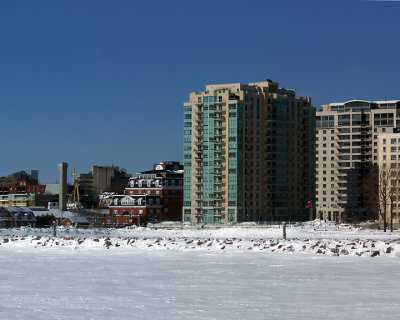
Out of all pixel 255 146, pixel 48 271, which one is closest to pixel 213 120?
pixel 255 146

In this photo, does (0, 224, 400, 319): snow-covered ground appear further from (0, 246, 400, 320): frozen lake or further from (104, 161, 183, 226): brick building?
(104, 161, 183, 226): brick building

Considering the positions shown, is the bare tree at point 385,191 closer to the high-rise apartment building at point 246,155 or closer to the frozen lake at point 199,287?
the high-rise apartment building at point 246,155

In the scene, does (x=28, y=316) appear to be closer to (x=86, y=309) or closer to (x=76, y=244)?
(x=86, y=309)

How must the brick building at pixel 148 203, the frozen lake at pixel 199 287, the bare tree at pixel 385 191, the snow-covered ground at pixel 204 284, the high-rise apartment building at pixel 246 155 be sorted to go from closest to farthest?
1. the frozen lake at pixel 199 287
2. the snow-covered ground at pixel 204 284
3. the bare tree at pixel 385 191
4. the high-rise apartment building at pixel 246 155
5. the brick building at pixel 148 203

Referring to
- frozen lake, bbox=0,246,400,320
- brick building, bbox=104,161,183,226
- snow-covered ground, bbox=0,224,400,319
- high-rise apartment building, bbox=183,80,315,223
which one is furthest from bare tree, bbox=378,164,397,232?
frozen lake, bbox=0,246,400,320

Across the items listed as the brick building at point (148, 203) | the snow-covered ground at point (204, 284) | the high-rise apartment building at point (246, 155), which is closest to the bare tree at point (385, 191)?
the high-rise apartment building at point (246, 155)

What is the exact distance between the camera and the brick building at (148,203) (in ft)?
622

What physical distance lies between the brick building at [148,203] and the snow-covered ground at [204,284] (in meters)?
149

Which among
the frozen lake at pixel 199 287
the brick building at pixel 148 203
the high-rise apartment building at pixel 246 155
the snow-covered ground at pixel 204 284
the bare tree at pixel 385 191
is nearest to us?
the frozen lake at pixel 199 287

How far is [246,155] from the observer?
174000 millimetres

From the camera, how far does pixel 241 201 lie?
17200cm

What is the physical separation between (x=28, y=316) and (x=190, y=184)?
163058mm

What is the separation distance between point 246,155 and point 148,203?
32133 mm

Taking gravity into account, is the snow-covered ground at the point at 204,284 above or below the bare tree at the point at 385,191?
below
